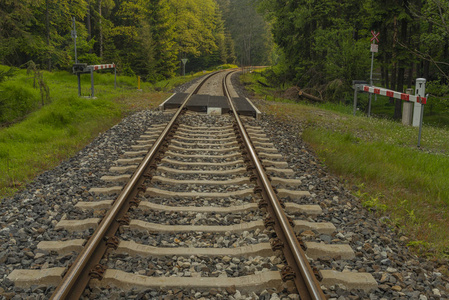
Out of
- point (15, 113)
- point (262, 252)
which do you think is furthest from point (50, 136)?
point (262, 252)

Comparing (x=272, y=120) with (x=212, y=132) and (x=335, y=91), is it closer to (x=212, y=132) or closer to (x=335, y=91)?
(x=212, y=132)

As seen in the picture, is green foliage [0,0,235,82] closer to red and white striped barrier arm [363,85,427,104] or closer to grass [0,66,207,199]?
grass [0,66,207,199]

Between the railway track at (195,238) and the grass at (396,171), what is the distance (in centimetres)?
105

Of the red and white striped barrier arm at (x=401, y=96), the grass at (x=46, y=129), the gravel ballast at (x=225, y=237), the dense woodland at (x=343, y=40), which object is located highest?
the dense woodland at (x=343, y=40)

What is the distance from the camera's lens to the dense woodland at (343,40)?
17.7 meters

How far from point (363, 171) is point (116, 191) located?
413 centimetres

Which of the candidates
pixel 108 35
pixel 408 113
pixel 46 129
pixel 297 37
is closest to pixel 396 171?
pixel 408 113

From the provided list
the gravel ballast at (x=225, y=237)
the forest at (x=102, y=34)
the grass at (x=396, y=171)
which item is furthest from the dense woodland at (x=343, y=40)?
the gravel ballast at (x=225, y=237)

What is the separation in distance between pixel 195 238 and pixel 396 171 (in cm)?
429

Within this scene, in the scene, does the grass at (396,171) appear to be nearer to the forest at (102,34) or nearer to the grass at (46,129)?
the grass at (46,129)

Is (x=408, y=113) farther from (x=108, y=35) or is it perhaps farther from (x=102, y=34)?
(x=108, y=35)

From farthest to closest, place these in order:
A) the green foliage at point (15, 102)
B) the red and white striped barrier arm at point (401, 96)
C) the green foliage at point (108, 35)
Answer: the green foliage at point (108, 35) < the green foliage at point (15, 102) < the red and white striped barrier arm at point (401, 96)

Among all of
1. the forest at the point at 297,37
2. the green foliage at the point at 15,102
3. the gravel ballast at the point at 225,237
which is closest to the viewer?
the gravel ballast at the point at 225,237

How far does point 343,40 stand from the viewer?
59.6 feet
